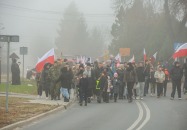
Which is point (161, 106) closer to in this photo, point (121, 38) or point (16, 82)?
point (16, 82)

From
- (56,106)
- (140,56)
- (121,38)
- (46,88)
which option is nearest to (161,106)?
(56,106)

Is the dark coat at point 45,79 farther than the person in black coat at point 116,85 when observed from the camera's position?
No

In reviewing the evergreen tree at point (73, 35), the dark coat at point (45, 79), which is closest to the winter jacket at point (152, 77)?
the dark coat at point (45, 79)

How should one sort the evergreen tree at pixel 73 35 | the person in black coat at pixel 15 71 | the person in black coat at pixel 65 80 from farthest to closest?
1. the evergreen tree at pixel 73 35
2. the person in black coat at pixel 15 71
3. the person in black coat at pixel 65 80

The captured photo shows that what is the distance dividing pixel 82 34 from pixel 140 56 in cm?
6285

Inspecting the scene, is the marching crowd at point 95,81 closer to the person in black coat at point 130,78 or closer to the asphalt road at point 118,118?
the person in black coat at point 130,78

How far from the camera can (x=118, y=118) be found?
1559cm

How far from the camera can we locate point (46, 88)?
894 inches

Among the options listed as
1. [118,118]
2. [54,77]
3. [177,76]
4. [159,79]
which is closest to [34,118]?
[118,118]

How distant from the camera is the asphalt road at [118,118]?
44.4ft

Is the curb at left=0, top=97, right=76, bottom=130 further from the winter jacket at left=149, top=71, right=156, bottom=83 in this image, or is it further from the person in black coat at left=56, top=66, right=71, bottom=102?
the winter jacket at left=149, top=71, right=156, bottom=83

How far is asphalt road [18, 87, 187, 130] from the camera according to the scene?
13539mm

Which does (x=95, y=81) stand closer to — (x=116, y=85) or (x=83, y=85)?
(x=116, y=85)

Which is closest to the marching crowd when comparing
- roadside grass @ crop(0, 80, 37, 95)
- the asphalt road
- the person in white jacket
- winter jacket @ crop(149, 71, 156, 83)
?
the person in white jacket
